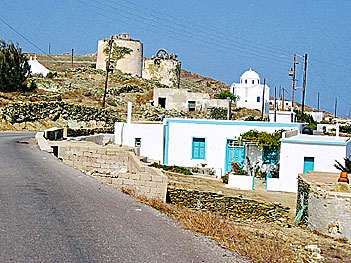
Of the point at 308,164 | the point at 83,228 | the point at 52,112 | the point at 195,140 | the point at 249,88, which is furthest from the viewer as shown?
the point at 249,88

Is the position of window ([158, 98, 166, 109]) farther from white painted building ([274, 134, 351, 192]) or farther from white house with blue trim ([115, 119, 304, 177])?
white painted building ([274, 134, 351, 192])

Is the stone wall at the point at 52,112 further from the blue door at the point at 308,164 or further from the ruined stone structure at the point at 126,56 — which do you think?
the ruined stone structure at the point at 126,56

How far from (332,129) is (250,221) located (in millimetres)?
36160

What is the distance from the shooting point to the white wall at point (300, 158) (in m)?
19.8

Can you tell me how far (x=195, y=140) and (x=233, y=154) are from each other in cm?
233

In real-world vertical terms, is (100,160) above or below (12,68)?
below

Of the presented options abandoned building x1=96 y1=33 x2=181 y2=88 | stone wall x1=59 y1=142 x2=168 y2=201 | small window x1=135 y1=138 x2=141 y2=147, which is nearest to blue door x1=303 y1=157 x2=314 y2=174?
stone wall x1=59 y1=142 x2=168 y2=201

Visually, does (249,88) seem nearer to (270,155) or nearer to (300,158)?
(270,155)

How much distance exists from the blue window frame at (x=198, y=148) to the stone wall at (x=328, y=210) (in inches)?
429

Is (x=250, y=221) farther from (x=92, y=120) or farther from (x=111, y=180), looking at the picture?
(x=92, y=120)

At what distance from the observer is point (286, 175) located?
20250 mm

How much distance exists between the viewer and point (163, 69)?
6738 centimetres

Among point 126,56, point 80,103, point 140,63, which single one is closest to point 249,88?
point 140,63

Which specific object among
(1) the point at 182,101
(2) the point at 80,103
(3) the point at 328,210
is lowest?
(3) the point at 328,210
